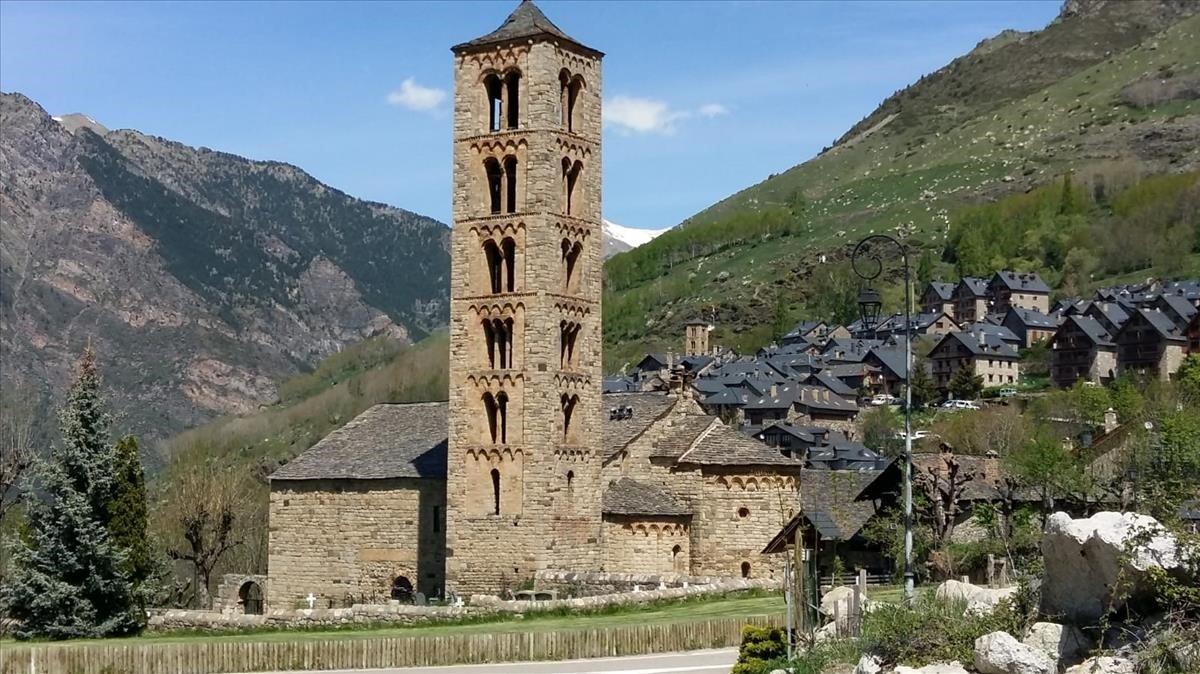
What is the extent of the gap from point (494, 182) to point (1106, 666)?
35537 millimetres

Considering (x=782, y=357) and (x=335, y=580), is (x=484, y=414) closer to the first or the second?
(x=335, y=580)

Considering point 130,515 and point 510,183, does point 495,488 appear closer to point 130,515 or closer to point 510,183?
point 510,183

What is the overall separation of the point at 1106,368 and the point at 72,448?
348ft

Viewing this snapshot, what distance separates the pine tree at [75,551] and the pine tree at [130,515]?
1.21ft

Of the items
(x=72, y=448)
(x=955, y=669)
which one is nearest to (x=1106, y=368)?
(x=72, y=448)

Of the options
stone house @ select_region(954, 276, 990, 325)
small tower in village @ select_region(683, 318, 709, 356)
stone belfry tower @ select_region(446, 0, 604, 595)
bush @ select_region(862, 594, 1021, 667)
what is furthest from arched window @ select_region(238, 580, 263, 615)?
stone house @ select_region(954, 276, 990, 325)

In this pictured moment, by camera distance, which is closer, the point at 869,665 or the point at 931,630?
the point at 931,630

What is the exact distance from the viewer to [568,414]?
182 ft

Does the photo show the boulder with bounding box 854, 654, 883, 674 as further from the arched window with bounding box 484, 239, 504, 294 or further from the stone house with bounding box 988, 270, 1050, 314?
the stone house with bounding box 988, 270, 1050, 314

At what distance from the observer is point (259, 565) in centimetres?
8525

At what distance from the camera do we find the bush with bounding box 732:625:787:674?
29.7m

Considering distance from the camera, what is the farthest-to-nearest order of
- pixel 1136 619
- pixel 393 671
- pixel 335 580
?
pixel 335 580 < pixel 393 671 < pixel 1136 619

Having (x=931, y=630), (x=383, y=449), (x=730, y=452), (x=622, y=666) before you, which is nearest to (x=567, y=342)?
(x=730, y=452)

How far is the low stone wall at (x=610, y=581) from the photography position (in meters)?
50.0
